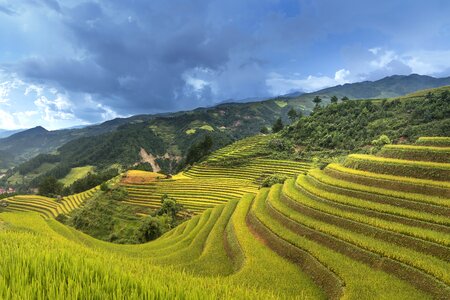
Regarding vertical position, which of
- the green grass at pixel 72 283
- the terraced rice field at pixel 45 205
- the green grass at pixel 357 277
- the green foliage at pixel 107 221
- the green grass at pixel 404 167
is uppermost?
the green grass at pixel 72 283

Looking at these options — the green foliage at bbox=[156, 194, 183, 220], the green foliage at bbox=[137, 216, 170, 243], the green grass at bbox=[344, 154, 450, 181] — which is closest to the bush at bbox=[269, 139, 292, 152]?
the green foliage at bbox=[156, 194, 183, 220]

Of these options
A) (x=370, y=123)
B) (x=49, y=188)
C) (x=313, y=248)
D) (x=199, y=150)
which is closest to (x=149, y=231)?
(x=313, y=248)

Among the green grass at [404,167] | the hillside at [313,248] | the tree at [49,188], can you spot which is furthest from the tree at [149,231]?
the tree at [49,188]

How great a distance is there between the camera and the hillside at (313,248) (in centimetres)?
569

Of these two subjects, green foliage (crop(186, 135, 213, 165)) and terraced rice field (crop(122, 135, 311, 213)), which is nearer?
terraced rice field (crop(122, 135, 311, 213))

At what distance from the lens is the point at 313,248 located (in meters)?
16.8

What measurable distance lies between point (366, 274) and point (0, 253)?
14.3 m

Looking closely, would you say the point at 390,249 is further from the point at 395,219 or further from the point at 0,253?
the point at 0,253

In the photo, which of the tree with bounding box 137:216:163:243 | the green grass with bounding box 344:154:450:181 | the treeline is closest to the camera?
the green grass with bounding box 344:154:450:181

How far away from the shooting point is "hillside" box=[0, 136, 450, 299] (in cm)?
569

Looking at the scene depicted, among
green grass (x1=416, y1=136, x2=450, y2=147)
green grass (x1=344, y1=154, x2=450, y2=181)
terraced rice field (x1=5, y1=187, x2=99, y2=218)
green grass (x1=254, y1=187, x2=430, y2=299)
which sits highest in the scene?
green grass (x1=416, y1=136, x2=450, y2=147)

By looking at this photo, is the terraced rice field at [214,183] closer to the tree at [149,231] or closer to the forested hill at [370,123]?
the tree at [149,231]

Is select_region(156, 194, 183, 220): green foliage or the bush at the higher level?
the bush

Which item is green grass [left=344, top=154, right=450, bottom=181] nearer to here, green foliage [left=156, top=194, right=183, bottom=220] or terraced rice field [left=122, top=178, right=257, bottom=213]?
terraced rice field [left=122, top=178, right=257, bottom=213]
